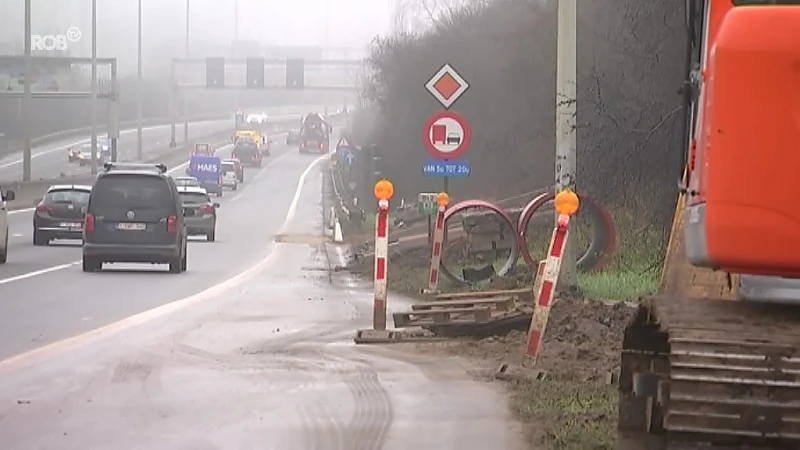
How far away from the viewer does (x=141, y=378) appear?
435 inches

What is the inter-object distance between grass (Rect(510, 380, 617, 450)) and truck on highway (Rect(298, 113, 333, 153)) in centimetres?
10742

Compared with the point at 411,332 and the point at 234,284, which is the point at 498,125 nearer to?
the point at 234,284

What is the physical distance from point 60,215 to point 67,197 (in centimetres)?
49

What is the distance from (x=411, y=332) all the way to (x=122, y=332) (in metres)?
2.99

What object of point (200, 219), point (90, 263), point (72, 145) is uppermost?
point (90, 263)

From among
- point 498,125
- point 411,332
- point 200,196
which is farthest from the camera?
point 498,125

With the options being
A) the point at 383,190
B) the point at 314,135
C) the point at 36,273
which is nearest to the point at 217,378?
the point at 383,190

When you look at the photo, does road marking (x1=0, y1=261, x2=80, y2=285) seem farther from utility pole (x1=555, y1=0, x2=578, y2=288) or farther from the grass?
the grass

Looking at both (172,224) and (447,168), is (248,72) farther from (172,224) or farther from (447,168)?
(447,168)

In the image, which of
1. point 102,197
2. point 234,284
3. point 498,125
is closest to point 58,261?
point 102,197

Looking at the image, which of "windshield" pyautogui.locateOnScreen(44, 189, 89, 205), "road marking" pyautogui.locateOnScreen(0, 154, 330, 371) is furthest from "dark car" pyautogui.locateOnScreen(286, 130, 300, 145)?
"road marking" pyautogui.locateOnScreen(0, 154, 330, 371)

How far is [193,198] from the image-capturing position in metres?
44.6

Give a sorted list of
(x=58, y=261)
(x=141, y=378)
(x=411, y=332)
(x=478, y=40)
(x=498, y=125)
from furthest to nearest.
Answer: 1. (x=478, y=40)
2. (x=498, y=125)
3. (x=58, y=261)
4. (x=411, y=332)
5. (x=141, y=378)

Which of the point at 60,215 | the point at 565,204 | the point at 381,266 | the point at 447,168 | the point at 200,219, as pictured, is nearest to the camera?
the point at 565,204
